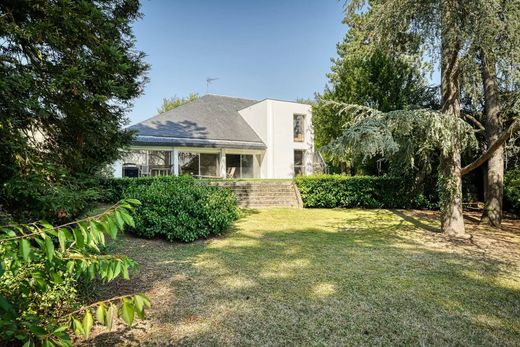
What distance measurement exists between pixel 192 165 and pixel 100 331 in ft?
59.8

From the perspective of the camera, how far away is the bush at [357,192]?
1541cm

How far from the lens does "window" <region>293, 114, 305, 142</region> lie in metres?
24.7

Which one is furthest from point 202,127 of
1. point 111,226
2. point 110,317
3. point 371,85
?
point 110,317

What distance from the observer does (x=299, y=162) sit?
25031 millimetres

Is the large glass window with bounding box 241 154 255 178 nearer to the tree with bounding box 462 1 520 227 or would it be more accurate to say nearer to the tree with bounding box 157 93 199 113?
the tree with bounding box 462 1 520 227

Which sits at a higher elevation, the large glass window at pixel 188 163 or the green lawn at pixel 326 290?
the large glass window at pixel 188 163

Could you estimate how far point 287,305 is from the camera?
166 inches

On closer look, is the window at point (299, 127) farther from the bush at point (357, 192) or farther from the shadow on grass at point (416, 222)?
the shadow on grass at point (416, 222)

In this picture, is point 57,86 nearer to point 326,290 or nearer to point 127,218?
point 127,218

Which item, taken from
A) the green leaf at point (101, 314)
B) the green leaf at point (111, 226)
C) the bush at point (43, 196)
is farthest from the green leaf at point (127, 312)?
the bush at point (43, 196)

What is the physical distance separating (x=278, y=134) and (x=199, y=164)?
20.8 feet

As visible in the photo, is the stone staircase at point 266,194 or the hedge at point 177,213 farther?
the stone staircase at point 266,194

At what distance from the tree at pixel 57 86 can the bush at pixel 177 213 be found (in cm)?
289

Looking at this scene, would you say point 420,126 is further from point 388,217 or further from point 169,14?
point 169,14
